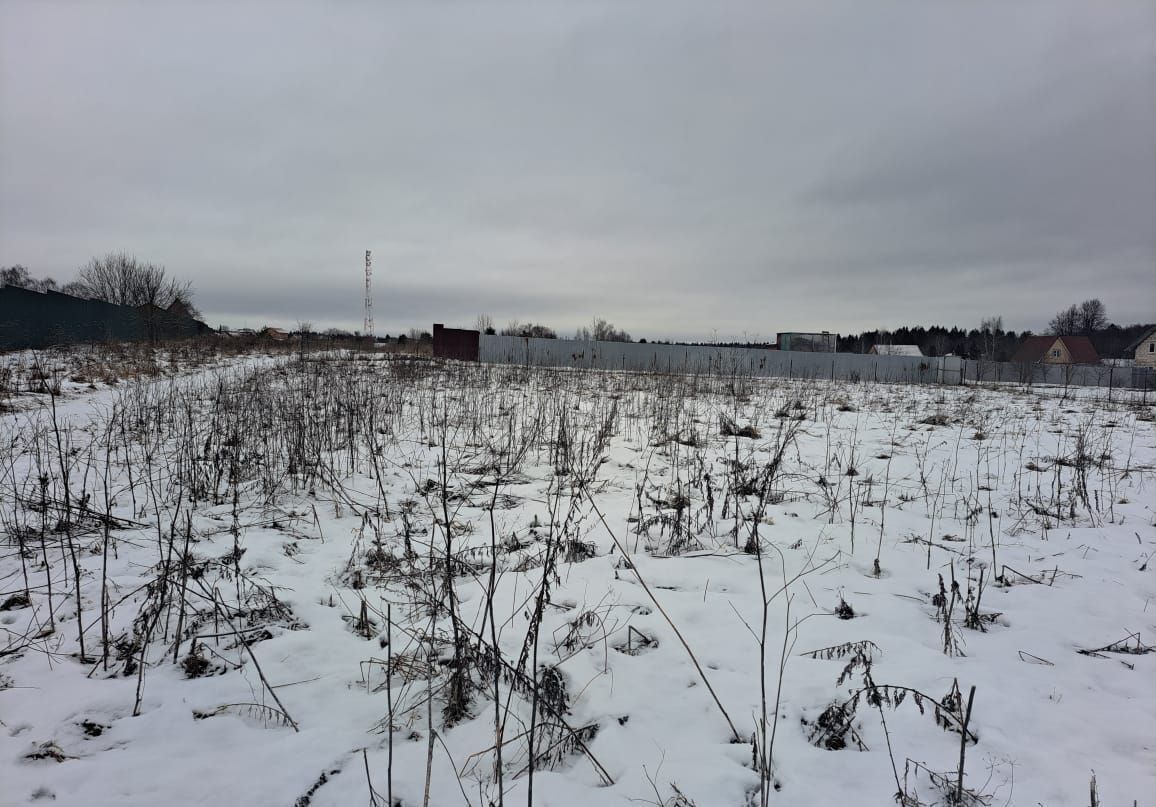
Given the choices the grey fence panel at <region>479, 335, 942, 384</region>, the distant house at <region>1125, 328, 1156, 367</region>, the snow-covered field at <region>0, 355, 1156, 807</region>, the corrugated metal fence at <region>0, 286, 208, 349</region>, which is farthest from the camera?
the distant house at <region>1125, 328, 1156, 367</region>

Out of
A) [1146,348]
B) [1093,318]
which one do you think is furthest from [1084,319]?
[1146,348]

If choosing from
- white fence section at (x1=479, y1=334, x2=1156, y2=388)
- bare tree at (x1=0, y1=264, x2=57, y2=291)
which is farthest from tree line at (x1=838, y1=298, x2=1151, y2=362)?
bare tree at (x1=0, y1=264, x2=57, y2=291)

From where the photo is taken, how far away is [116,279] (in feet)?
103

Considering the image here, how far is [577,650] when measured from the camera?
2035 mm

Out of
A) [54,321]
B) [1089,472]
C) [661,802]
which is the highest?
[54,321]

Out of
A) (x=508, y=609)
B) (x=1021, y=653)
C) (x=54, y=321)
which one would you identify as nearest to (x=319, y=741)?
(x=508, y=609)

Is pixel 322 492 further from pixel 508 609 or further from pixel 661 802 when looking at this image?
pixel 661 802

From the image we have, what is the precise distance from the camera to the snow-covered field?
1.41 m

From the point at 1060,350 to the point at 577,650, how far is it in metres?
66.8

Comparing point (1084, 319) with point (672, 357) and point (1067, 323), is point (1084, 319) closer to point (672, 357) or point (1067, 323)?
point (1067, 323)

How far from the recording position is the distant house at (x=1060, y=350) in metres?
47.2

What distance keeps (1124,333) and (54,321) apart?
8678 centimetres

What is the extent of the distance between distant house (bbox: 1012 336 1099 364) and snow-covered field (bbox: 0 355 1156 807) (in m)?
60.6

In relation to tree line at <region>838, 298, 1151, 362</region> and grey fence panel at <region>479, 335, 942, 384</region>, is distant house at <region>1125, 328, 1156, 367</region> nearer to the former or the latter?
tree line at <region>838, 298, 1151, 362</region>
